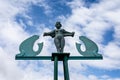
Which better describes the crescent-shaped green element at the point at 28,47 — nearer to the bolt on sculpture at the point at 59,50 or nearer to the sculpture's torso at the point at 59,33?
the bolt on sculpture at the point at 59,50

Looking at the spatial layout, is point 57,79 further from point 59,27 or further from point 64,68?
point 59,27

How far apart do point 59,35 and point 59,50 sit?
0.52 meters

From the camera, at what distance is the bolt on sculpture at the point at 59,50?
30.7 feet

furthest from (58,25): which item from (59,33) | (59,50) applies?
(59,50)

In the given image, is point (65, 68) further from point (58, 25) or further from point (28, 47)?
point (58, 25)

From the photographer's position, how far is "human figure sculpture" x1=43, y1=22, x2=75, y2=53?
9655 millimetres

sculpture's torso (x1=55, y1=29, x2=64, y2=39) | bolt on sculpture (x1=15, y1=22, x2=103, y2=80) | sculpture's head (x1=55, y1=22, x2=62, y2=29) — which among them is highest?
sculpture's head (x1=55, y1=22, x2=62, y2=29)

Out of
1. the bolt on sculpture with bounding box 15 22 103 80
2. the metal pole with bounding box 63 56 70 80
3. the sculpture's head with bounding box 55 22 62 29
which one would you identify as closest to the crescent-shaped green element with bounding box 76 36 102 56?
the bolt on sculpture with bounding box 15 22 103 80

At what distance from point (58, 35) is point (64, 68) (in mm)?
A: 1144

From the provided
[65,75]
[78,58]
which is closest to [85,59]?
[78,58]

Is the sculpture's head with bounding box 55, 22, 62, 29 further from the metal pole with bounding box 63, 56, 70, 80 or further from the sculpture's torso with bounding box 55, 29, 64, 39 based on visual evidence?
the metal pole with bounding box 63, 56, 70, 80

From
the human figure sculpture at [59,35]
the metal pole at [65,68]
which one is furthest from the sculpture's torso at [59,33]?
the metal pole at [65,68]

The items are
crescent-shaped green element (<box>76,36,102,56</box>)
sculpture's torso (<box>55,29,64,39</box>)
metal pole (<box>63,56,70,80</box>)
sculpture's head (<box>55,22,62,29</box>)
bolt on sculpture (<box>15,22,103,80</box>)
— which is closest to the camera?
metal pole (<box>63,56,70,80</box>)

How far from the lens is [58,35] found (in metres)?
9.79
